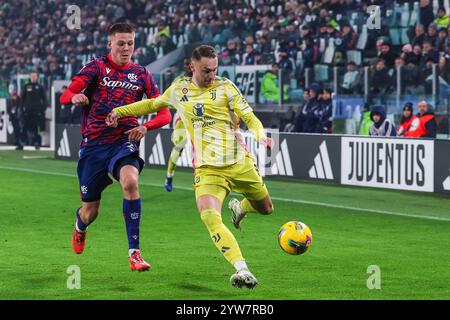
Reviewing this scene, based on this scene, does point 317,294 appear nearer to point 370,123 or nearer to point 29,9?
point 370,123

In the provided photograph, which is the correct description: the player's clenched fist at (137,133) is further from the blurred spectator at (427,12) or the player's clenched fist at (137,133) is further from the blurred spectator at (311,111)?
the blurred spectator at (427,12)

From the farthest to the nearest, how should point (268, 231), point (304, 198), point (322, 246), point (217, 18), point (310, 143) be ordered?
point (217, 18), point (310, 143), point (304, 198), point (268, 231), point (322, 246)

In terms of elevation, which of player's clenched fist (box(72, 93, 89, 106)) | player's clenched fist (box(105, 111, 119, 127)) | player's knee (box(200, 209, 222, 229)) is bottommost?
player's knee (box(200, 209, 222, 229))

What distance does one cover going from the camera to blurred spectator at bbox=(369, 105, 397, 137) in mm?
17203

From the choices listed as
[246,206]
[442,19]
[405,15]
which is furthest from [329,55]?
[246,206]

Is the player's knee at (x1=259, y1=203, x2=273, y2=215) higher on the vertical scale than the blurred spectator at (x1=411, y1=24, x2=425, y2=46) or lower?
lower

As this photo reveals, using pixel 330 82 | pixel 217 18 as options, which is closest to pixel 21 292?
pixel 330 82

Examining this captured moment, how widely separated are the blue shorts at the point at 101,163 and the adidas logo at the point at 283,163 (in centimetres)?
956

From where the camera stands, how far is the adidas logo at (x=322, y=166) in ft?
57.5

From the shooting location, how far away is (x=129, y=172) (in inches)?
340

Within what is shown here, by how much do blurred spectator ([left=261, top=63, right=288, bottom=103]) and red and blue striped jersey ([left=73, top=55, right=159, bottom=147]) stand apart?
12.8 meters

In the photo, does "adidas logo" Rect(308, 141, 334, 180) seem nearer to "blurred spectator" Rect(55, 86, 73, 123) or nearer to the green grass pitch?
the green grass pitch

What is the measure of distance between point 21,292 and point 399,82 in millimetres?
12791

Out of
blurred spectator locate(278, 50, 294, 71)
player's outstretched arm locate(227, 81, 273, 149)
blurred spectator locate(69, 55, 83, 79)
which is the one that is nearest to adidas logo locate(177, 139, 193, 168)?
blurred spectator locate(278, 50, 294, 71)
